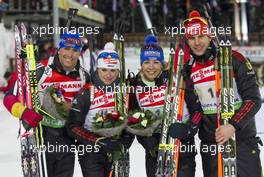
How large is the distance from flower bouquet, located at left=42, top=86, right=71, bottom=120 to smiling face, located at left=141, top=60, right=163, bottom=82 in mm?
739

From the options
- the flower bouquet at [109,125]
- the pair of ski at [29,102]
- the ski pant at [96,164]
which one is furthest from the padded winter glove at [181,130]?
the pair of ski at [29,102]

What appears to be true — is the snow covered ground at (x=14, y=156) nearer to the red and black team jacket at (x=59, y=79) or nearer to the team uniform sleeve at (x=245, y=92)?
the red and black team jacket at (x=59, y=79)

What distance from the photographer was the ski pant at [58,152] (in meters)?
4.75

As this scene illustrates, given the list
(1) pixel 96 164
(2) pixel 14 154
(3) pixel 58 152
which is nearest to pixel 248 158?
(1) pixel 96 164

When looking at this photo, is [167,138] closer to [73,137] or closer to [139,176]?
[73,137]

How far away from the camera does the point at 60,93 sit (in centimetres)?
470

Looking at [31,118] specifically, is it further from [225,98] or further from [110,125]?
[225,98]

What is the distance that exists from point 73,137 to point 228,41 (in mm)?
1608

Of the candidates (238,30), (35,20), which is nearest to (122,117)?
(35,20)

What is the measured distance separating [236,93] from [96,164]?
4.43 ft

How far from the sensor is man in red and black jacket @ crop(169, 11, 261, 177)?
393 cm

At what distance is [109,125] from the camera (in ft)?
14.3

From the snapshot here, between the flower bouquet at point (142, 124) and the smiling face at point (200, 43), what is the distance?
2.44ft

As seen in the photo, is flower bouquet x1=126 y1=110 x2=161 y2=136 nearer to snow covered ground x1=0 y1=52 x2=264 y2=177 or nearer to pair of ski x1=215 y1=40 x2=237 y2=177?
pair of ski x1=215 y1=40 x2=237 y2=177
